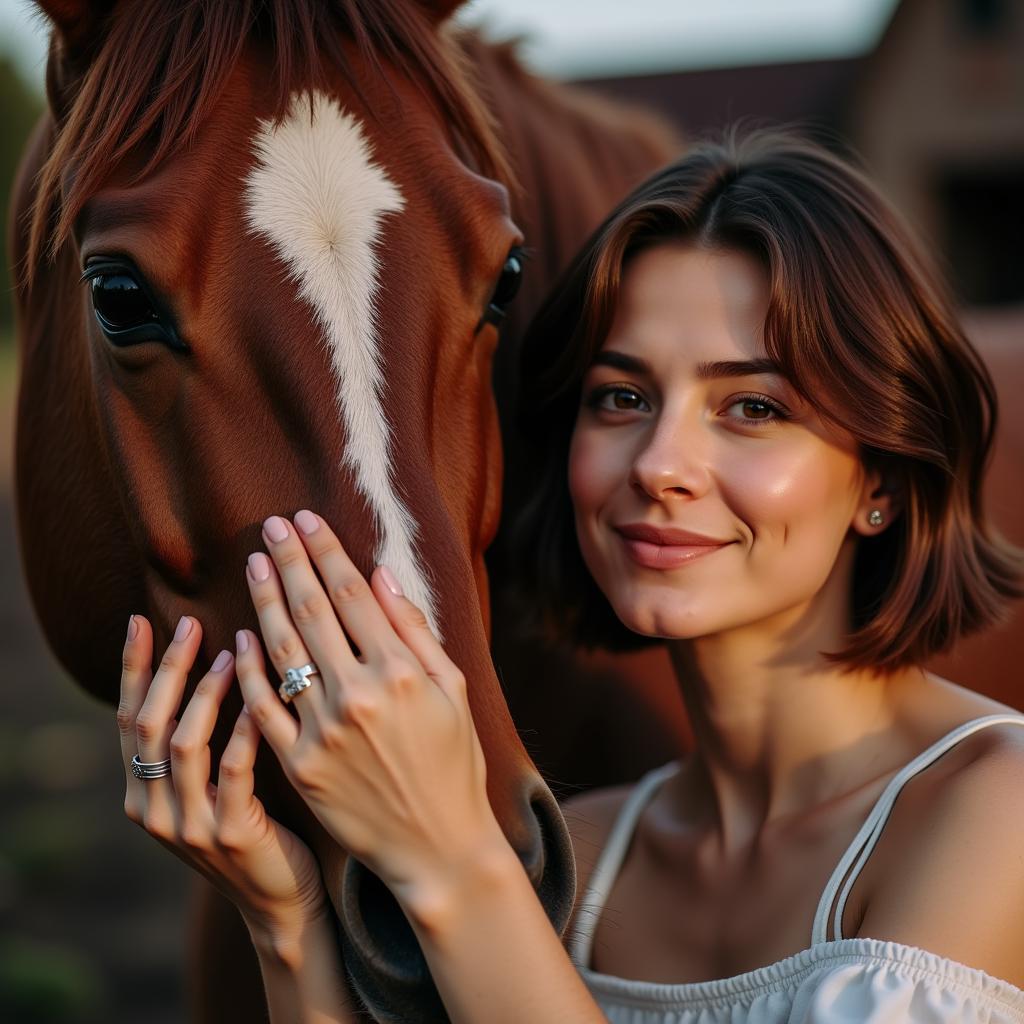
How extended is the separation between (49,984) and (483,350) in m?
3.98

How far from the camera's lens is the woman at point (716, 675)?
4.45 ft

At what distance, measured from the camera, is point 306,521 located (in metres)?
1.40

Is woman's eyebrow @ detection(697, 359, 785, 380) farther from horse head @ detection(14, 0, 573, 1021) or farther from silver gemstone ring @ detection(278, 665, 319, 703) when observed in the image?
silver gemstone ring @ detection(278, 665, 319, 703)

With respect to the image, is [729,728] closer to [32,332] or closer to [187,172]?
[187,172]

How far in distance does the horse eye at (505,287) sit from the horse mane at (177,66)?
1.02 feet

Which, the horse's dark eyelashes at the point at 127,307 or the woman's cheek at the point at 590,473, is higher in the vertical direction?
the horse's dark eyelashes at the point at 127,307

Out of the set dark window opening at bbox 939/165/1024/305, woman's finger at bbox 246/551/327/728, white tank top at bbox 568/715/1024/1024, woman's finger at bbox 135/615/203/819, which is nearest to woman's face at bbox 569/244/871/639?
white tank top at bbox 568/715/1024/1024

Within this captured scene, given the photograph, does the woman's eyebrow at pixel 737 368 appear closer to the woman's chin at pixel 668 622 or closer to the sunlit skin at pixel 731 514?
the sunlit skin at pixel 731 514

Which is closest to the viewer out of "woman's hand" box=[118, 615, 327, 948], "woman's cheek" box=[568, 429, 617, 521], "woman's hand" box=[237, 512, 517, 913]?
"woman's hand" box=[237, 512, 517, 913]

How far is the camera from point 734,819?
1966 mm

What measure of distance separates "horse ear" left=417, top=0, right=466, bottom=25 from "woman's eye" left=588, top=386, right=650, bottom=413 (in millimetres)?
718

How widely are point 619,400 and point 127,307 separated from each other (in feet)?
2.57

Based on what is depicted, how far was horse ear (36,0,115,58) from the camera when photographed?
174 centimetres

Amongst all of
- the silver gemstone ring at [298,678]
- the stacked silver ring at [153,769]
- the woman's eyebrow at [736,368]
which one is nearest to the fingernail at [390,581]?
the silver gemstone ring at [298,678]
